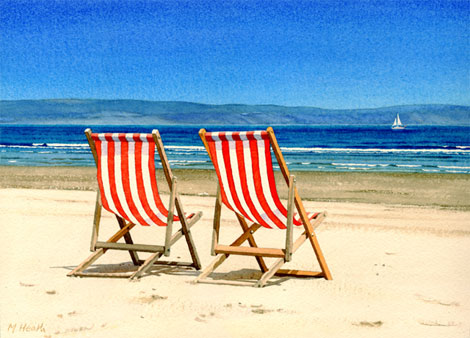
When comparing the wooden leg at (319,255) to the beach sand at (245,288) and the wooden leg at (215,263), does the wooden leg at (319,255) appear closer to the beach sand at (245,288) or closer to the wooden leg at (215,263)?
the beach sand at (245,288)

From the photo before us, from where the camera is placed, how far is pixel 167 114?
4988 inches

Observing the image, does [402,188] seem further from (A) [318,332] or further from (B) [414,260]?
(A) [318,332]

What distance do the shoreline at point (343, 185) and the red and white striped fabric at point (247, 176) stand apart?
6767mm

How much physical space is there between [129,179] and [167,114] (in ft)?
404

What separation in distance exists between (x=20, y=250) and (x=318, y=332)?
321 cm

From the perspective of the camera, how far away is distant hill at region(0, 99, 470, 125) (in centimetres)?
11431

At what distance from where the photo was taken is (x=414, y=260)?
5.43 metres

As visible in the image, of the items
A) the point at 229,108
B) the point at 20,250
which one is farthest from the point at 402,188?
the point at 229,108

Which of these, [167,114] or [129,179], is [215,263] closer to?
[129,179]

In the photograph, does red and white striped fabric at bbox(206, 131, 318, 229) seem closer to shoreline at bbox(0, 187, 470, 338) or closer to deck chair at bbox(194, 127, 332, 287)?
deck chair at bbox(194, 127, 332, 287)

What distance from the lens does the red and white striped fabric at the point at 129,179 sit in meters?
4.52

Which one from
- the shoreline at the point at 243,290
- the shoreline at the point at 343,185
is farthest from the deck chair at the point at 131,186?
the shoreline at the point at 343,185

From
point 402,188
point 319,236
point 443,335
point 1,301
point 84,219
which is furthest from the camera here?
point 402,188
